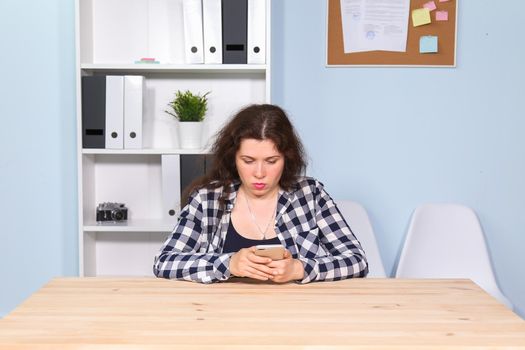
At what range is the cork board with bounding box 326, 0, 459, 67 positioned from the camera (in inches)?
118

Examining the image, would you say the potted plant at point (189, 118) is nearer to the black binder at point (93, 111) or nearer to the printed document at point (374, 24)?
the black binder at point (93, 111)

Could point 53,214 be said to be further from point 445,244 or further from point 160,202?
point 445,244

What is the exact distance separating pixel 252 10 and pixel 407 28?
30.0 inches

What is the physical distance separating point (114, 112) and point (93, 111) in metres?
0.09

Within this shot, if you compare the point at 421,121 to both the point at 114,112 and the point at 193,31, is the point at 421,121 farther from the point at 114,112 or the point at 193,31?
the point at 114,112

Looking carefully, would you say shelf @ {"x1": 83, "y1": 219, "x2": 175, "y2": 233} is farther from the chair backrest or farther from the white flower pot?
the chair backrest

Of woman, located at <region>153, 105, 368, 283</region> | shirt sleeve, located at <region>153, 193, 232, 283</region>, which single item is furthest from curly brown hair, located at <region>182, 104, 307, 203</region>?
shirt sleeve, located at <region>153, 193, 232, 283</region>

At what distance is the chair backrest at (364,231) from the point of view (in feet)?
9.27

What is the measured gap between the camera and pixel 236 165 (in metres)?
2.06

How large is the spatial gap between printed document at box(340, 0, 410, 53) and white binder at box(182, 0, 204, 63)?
69 centimetres

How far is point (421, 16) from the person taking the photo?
2980 millimetres

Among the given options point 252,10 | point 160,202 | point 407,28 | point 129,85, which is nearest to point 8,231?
point 160,202

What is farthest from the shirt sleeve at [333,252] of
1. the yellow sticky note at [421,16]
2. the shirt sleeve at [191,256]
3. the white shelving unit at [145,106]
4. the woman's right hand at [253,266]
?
the yellow sticky note at [421,16]

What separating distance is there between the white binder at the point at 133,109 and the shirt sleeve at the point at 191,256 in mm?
898
